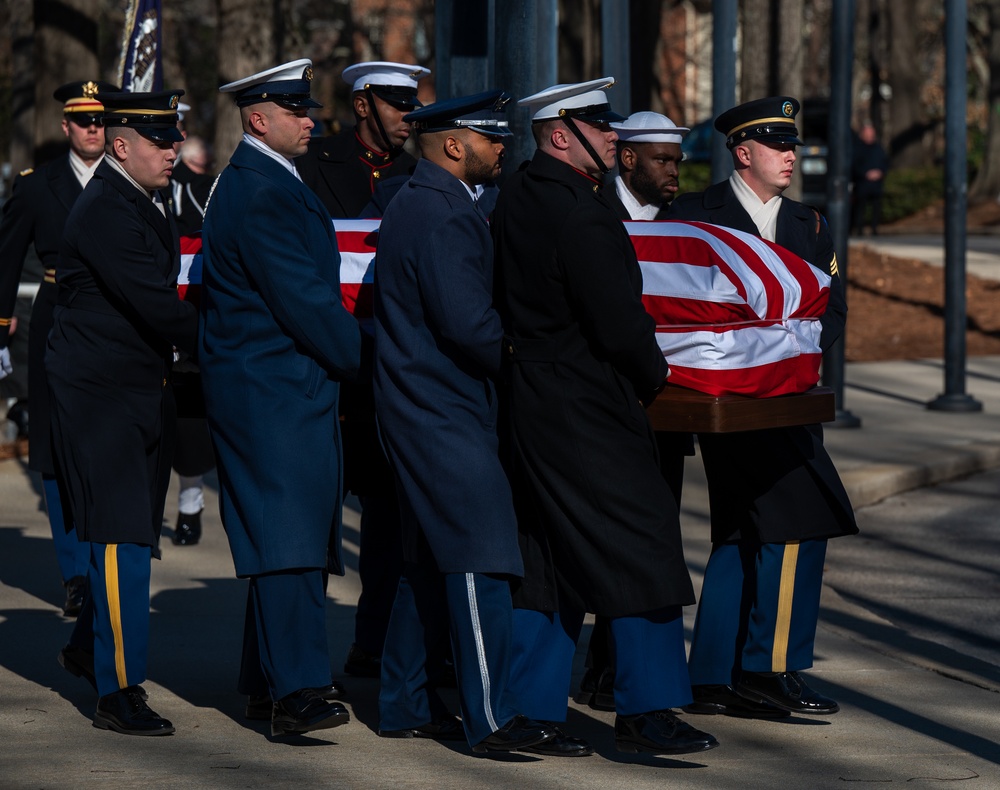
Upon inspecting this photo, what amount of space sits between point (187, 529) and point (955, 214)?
6971 millimetres

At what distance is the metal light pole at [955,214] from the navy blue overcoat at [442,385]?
347 inches

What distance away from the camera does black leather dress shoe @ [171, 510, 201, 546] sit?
9.00m

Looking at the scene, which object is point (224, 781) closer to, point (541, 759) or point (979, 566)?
point (541, 759)

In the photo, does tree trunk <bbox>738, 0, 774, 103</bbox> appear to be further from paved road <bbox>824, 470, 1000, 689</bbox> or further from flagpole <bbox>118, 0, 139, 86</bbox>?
flagpole <bbox>118, 0, 139, 86</bbox>

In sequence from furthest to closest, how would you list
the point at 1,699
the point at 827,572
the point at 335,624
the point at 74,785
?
the point at 827,572
the point at 335,624
the point at 1,699
the point at 74,785

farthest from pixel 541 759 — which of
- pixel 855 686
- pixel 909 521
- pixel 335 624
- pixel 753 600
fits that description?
pixel 909 521

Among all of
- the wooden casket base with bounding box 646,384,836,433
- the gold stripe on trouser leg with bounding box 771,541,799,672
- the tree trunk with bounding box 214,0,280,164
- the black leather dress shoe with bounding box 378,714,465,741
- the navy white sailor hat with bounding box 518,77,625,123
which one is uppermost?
the tree trunk with bounding box 214,0,280,164

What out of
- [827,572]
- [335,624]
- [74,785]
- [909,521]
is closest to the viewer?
[74,785]

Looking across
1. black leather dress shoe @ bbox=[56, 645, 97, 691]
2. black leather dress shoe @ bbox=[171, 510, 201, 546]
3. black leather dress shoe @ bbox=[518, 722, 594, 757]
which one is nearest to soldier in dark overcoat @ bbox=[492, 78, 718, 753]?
black leather dress shoe @ bbox=[518, 722, 594, 757]

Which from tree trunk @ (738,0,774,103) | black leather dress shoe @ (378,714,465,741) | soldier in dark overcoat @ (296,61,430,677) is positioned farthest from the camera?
tree trunk @ (738,0,774,103)

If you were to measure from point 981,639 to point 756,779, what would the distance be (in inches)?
105

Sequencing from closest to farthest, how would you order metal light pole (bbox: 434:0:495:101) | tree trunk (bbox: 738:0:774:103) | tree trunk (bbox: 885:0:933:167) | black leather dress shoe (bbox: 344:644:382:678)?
black leather dress shoe (bbox: 344:644:382:678)
metal light pole (bbox: 434:0:495:101)
tree trunk (bbox: 738:0:774:103)
tree trunk (bbox: 885:0:933:167)

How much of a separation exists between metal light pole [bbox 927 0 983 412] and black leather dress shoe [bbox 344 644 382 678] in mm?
8023

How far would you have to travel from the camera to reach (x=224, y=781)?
5031 millimetres
